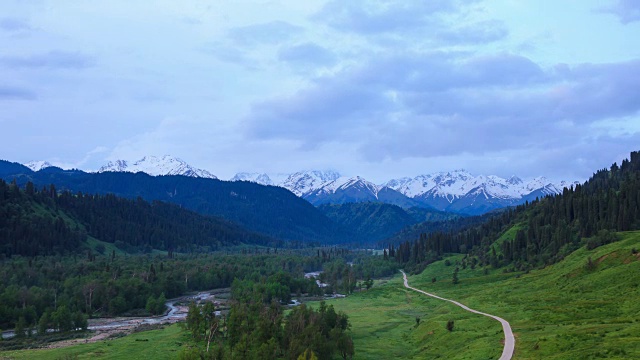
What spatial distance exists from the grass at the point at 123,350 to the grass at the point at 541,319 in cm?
4378

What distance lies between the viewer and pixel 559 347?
7456 centimetres

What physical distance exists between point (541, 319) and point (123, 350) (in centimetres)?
9116

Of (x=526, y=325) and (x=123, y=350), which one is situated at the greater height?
(x=526, y=325)

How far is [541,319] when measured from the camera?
329ft

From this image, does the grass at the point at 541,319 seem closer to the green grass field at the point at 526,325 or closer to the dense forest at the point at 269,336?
the green grass field at the point at 526,325

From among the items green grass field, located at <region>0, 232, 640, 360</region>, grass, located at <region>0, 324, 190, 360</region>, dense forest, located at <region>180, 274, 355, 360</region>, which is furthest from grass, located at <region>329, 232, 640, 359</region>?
grass, located at <region>0, 324, 190, 360</region>

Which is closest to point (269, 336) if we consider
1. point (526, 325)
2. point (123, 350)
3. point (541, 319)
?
point (123, 350)

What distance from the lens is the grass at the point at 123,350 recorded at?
4432 inches

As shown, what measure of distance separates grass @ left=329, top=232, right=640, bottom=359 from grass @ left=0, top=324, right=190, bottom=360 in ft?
144

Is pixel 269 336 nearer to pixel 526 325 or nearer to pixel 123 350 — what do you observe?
pixel 123 350

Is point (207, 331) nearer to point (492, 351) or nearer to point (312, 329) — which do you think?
point (312, 329)

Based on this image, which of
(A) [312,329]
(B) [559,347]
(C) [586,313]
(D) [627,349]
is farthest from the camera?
(A) [312,329]

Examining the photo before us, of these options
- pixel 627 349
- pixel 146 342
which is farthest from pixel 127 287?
pixel 627 349

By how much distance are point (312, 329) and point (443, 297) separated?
97012 mm
